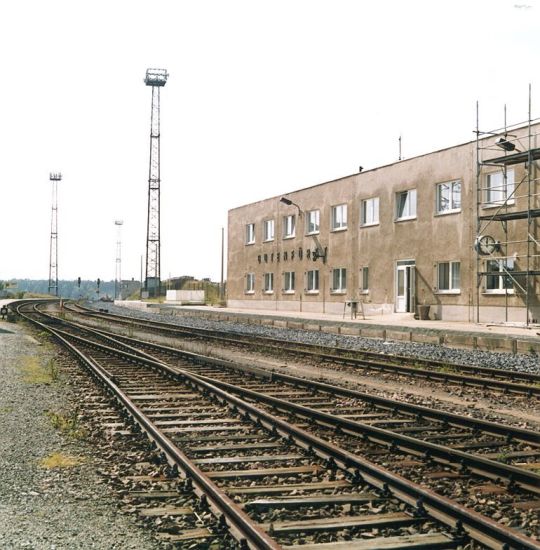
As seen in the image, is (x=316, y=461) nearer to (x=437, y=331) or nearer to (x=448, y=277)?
(x=437, y=331)

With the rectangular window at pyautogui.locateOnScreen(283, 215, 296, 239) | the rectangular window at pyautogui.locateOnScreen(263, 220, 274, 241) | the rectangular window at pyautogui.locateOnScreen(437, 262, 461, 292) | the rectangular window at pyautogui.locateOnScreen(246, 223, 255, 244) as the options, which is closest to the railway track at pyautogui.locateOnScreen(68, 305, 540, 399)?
the rectangular window at pyautogui.locateOnScreen(437, 262, 461, 292)

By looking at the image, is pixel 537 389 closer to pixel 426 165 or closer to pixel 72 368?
pixel 72 368

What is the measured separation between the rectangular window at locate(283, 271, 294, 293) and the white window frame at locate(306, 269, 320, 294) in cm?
177

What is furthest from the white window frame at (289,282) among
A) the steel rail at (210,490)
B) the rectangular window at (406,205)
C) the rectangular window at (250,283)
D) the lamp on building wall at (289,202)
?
the steel rail at (210,490)

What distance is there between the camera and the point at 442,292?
28547 millimetres

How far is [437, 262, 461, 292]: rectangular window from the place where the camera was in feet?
92.2

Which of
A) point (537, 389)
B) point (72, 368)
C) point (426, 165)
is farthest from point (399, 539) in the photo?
point (426, 165)

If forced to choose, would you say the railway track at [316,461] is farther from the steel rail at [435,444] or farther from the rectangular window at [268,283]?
the rectangular window at [268,283]

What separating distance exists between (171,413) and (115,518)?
441cm

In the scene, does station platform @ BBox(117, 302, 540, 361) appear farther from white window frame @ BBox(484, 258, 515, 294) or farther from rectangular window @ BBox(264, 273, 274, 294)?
rectangular window @ BBox(264, 273, 274, 294)

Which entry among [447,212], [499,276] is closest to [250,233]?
[447,212]

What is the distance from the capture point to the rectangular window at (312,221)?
3859cm

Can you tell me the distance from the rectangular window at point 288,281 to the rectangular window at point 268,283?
1749 mm

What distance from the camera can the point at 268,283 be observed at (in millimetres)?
43562
